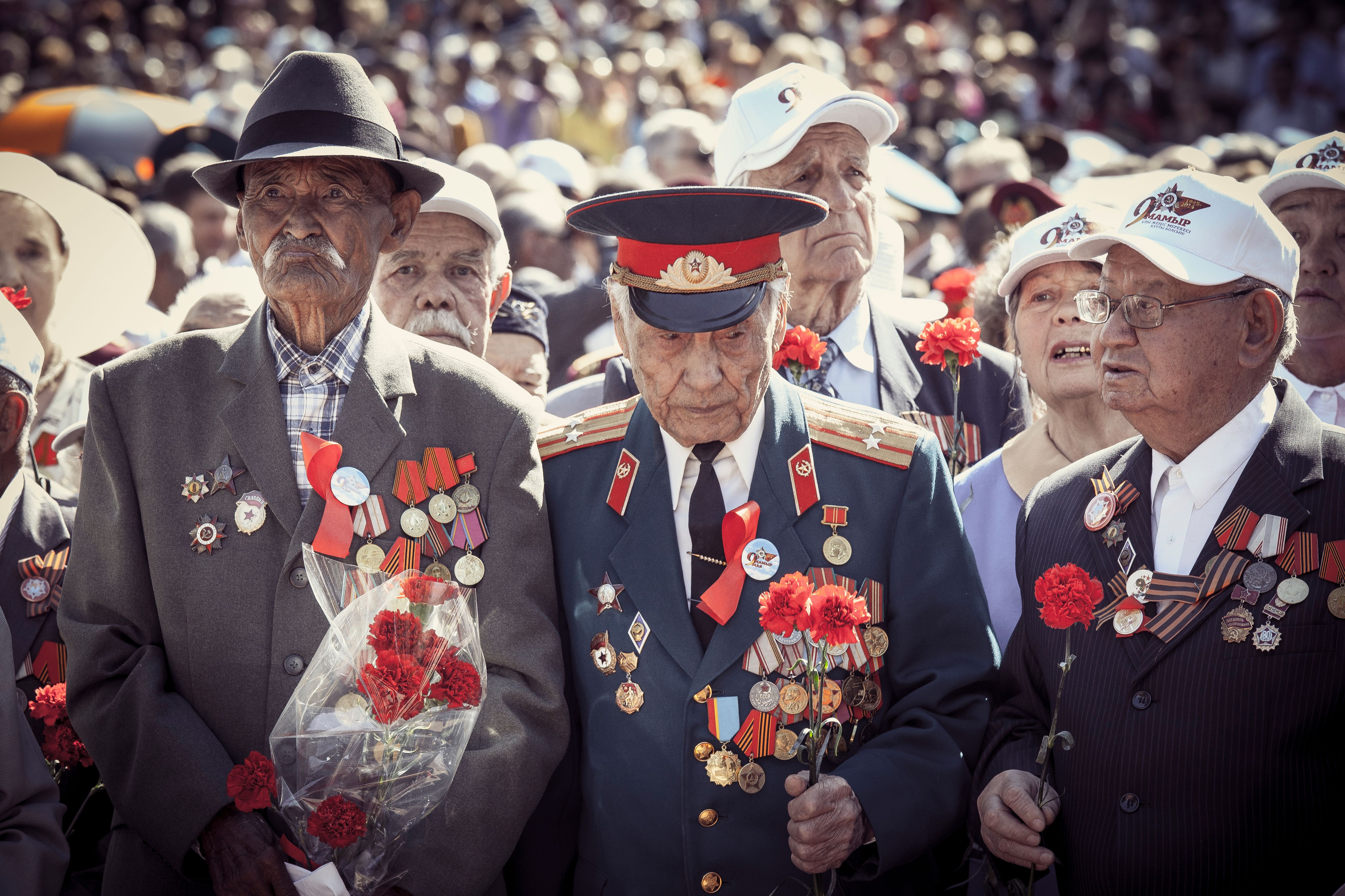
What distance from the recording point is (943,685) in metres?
2.99

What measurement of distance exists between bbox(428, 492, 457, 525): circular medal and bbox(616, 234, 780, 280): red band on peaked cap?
2.45ft

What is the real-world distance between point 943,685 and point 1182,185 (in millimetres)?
1432

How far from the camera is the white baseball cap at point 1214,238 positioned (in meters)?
3.02

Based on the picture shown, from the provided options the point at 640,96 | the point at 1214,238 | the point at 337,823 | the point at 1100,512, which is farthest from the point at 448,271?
the point at 640,96

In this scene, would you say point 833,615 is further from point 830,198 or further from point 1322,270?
point 1322,270

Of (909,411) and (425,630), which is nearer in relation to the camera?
(425,630)

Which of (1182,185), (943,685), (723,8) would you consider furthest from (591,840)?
(723,8)

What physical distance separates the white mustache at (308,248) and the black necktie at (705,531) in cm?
103

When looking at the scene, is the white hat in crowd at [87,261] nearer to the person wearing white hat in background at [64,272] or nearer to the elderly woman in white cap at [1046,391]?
the person wearing white hat in background at [64,272]

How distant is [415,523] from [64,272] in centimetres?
289

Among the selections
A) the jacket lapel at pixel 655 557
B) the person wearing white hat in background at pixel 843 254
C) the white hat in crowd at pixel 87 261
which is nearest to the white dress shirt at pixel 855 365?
the person wearing white hat in background at pixel 843 254

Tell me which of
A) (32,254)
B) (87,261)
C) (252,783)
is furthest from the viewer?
(87,261)

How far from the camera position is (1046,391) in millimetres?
4016

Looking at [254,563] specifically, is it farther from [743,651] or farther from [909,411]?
[909,411]
